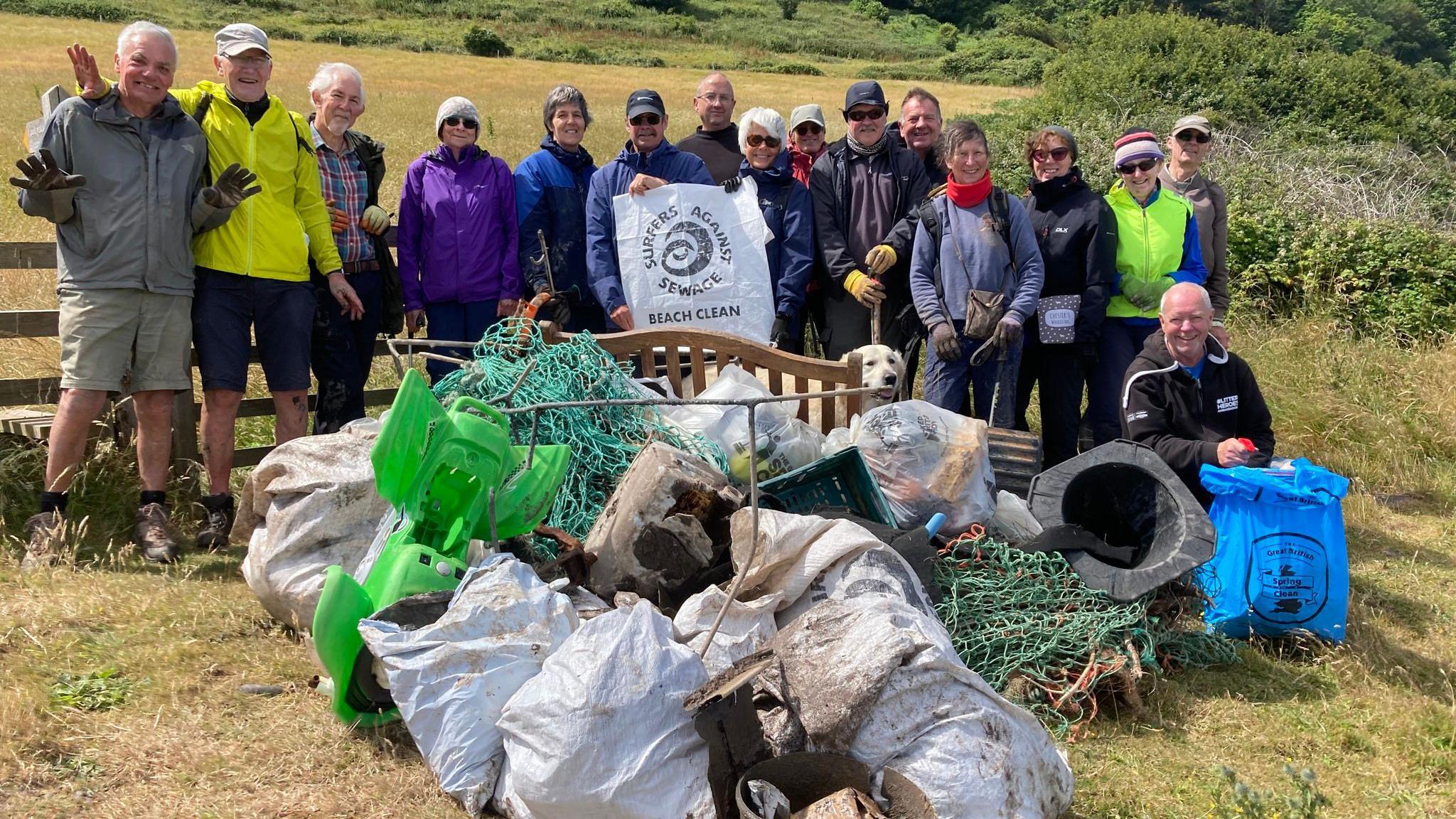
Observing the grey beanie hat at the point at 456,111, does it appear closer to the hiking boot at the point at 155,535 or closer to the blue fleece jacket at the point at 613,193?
the blue fleece jacket at the point at 613,193

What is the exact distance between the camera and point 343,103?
514 cm

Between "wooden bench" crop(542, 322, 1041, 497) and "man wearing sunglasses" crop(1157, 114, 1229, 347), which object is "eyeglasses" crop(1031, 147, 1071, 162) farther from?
"wooden bench" crop(542, 322, 1041, 497)

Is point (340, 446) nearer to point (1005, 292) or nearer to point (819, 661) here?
point (819, 661)

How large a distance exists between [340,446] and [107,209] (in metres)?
1.46

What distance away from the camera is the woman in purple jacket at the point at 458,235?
5344 mm

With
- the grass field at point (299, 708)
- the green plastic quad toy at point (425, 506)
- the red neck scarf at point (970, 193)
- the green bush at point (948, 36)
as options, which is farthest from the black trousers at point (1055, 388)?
the green bush at point (948, 36)

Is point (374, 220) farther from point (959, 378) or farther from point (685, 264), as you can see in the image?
point (959, 378)

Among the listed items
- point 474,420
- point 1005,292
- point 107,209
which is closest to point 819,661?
point 474,420

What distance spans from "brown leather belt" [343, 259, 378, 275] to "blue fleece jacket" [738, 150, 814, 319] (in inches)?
72.9

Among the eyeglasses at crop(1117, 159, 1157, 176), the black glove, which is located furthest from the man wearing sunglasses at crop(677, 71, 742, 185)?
the eyeglasses at crop(1117, 159, 1157, 176)

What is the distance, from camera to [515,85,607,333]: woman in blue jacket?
547 cm

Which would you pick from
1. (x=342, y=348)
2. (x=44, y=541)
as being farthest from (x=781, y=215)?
(x=44, y=541)

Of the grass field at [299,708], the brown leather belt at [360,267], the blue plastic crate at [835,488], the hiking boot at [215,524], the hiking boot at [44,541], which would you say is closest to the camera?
the grass field at [299,708]

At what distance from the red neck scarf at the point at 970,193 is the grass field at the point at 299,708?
2.28 metres
